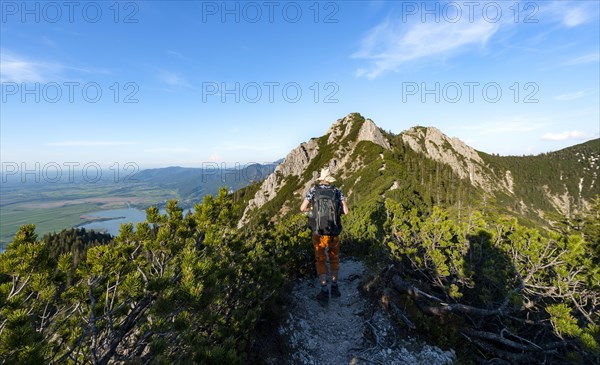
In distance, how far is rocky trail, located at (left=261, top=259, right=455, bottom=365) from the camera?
19.9 ft

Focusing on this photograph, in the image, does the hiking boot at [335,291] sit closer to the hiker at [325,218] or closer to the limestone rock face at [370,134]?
the hiker at [325,218]

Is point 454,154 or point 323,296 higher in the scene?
point 454,154

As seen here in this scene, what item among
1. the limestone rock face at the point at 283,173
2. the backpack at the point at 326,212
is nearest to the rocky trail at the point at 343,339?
the backpack at the point at 326,212

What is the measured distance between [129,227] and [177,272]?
3.10 ft

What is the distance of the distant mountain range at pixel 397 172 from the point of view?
254 feet

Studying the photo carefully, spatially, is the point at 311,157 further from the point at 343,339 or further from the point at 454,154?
the point at 343,339

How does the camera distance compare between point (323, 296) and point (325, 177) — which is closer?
point (323, 296)

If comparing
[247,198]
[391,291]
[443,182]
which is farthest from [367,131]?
[391,291]

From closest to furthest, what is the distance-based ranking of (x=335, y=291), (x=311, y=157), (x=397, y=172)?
(x=335, y=291) → (x=397, y=172) → (x=311, y=157)

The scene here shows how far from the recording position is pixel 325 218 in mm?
7801

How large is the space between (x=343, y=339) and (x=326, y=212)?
3261 mm

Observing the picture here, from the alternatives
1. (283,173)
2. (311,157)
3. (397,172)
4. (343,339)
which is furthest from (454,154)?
(343,339)

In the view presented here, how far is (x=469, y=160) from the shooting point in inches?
6919

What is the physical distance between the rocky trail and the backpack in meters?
2.23
